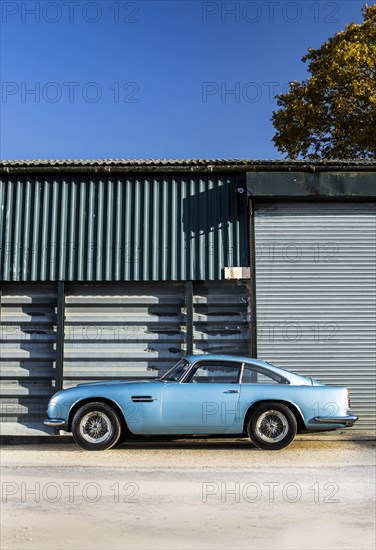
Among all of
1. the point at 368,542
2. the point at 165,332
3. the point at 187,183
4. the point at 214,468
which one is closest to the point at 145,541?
the point at 368,542

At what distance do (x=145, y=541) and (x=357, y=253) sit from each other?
9101 mm

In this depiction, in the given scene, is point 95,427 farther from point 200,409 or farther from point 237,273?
point 237,273

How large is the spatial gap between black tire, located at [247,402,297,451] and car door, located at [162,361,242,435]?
11.1 inches

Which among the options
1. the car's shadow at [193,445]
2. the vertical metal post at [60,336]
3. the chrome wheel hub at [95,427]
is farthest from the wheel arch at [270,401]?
the vertical metal post at [60,336]

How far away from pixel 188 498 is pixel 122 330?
642cm

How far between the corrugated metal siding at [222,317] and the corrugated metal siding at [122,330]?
0.32m

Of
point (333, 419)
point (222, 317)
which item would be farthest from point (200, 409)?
point (222, 317)

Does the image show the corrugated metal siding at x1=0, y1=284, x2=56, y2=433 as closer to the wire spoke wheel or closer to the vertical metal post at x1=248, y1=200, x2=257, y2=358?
the vertical metal post at x1=248, y1=200, x2=257, y2=358

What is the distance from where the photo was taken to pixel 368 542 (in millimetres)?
5090

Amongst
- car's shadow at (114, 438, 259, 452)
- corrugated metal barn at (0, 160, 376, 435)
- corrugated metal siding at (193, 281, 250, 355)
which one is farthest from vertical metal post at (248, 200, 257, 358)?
car's shadow at (114, 438, 259, 452)

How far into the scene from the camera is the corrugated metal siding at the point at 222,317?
505 inches

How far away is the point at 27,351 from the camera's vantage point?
1291 cm

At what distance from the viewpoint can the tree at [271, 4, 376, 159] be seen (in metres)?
24.3

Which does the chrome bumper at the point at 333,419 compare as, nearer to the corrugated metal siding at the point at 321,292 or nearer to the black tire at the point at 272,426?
the black tire at the point at 272,426
